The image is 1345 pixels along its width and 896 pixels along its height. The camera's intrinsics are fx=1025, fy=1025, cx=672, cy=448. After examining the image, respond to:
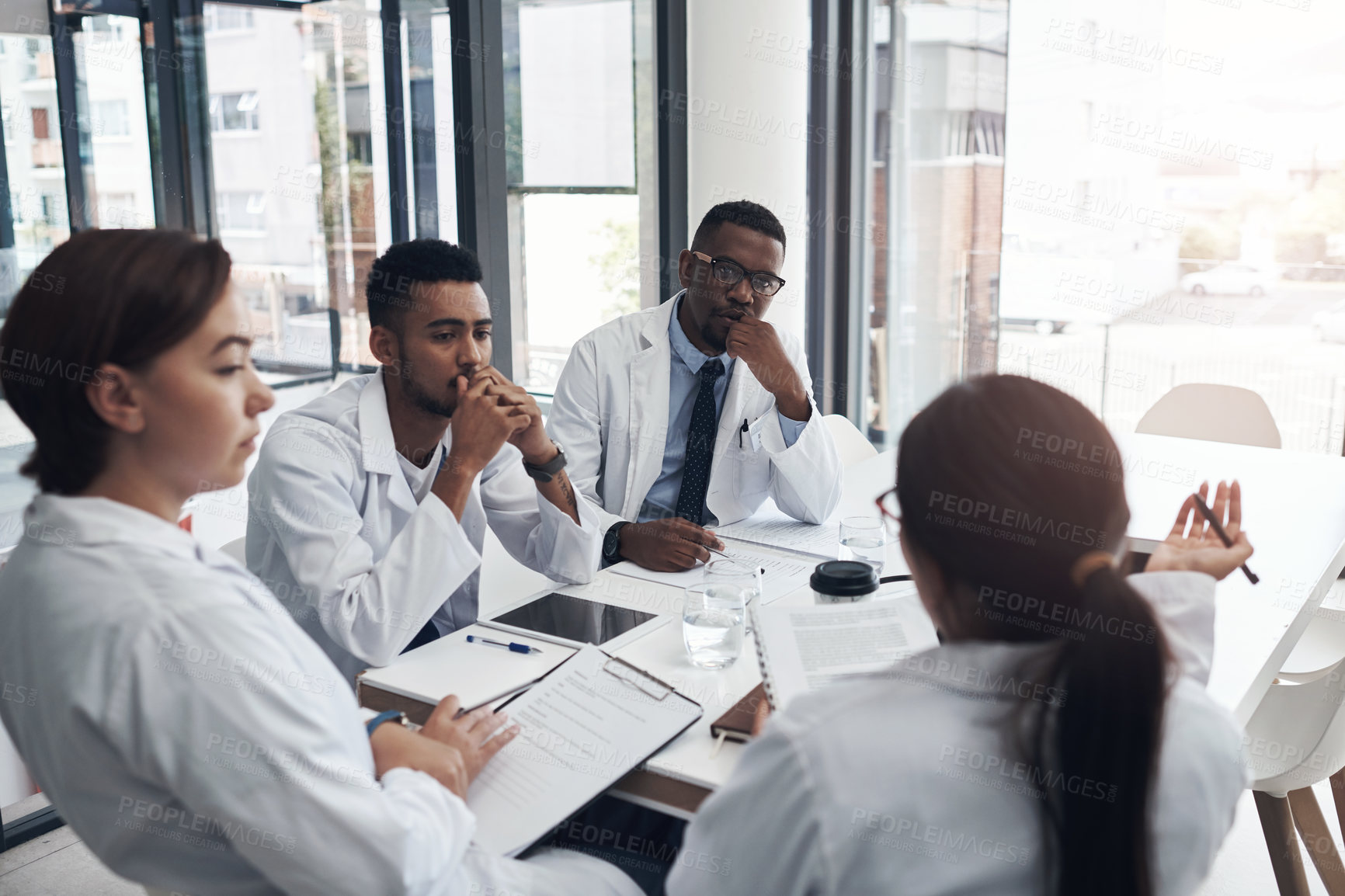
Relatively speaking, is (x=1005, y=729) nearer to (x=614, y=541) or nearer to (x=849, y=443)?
(x=614, y=541)

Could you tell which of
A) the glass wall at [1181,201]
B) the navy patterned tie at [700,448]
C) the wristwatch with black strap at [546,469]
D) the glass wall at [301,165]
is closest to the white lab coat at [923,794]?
the wristwatch with black strap at [546,469]

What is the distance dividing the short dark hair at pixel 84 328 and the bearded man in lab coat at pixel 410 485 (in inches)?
24.9

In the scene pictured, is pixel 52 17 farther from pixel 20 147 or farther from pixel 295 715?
pixel 295 715

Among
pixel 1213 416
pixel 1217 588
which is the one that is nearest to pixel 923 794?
pixel 1217 588

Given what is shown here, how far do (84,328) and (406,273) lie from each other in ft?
3.27

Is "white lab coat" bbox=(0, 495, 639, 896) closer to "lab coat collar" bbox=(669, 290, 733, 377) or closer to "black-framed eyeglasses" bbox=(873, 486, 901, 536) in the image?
"black-framed eyeglasses" bbox=(873, 486, 901, 536)

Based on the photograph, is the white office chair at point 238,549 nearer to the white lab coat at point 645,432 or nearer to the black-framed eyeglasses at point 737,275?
the white lab coat at point 645,432

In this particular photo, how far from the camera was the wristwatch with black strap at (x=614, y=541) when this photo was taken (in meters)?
A: 2.21

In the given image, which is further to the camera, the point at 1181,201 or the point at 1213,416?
the point at 1181,201

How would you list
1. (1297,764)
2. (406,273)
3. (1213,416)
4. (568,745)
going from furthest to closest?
(1213,416), (406,273), (1297,764), (568,745)

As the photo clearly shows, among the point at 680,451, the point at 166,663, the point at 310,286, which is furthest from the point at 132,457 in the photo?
the point at 310,286

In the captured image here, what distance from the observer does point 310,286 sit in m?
3.23

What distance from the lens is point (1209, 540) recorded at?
1.38 m

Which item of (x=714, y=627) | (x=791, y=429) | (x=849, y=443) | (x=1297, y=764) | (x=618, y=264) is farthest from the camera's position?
(x=618, y=264)
